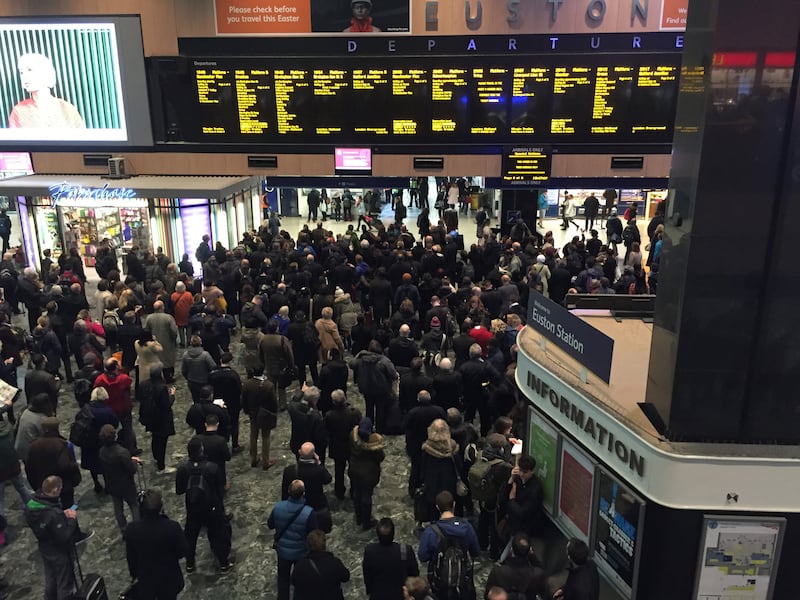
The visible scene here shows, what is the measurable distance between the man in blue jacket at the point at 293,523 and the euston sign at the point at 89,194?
1159 cm

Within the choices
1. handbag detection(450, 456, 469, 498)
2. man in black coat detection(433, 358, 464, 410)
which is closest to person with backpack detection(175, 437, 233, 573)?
handbag detection(450, 456, 469, 498)

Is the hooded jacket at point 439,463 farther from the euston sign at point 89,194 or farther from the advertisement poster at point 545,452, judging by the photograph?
the euston sign at point 89,194

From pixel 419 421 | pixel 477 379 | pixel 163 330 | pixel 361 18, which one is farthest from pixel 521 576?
pixel 361 18

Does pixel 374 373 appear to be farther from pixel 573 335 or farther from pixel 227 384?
pixel 573 335

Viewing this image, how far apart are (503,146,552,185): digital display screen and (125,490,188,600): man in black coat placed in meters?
12.4

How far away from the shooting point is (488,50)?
15562 millimetres

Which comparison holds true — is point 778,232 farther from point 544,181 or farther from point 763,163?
point 544,181

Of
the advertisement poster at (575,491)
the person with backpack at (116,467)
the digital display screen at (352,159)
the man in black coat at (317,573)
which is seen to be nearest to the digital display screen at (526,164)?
the digital display screen at (352,159)

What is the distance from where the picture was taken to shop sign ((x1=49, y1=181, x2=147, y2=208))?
1552cm

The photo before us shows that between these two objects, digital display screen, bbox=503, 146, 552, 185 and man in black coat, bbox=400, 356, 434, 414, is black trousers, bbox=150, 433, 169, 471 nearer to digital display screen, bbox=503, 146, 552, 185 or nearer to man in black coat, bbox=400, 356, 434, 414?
man in black coat, bbox=400, 356, 434, 414

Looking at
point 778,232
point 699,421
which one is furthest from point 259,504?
point 778,232

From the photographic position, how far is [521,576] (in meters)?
5.16

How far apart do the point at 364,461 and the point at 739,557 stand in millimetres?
3591

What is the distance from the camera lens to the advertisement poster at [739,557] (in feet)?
16.4
